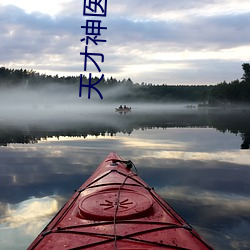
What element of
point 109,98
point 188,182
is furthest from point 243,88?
point 188,182

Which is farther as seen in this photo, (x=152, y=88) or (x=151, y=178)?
(x=152, y=88)

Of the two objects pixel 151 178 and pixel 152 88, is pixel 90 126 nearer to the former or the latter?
pixel 151 178

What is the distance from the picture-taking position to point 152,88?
176000mm

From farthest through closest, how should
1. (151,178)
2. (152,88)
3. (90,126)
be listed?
1. (152,88)
2. (90,126)
3. (151,178)

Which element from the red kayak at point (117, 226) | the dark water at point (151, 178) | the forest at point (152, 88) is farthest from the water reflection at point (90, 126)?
the forest at point (152, 88)

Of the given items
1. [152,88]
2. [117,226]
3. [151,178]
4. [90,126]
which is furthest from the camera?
[152,88]

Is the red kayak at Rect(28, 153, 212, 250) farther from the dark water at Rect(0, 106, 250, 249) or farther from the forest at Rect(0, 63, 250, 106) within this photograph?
the forest at Rect(0, 63, 250, 106)

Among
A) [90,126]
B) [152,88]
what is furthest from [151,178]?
[152,88]

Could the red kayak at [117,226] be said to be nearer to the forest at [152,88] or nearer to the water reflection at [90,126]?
the water reflection at [90,126]

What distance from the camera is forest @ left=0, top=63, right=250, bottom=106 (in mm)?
100438

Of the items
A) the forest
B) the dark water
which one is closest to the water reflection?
the dark water

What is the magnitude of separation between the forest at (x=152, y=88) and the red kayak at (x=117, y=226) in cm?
9845

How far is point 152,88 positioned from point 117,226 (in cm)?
17348

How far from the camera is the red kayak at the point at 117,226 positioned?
165 inches
